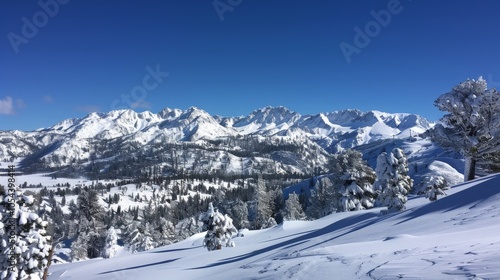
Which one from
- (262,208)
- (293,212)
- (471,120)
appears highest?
(471,120)

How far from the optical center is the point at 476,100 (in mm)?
21562

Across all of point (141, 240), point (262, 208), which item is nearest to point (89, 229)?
point (141, 240)

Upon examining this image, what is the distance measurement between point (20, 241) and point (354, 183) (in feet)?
110

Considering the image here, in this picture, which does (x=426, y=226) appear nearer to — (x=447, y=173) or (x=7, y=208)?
(x=7, y=208)

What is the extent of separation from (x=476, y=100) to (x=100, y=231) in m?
81.6

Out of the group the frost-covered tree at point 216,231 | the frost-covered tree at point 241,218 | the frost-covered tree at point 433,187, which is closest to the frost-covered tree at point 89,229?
the frost-covered tree at point 241,218

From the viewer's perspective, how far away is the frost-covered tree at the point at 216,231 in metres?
27.4

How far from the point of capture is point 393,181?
22.7 metres

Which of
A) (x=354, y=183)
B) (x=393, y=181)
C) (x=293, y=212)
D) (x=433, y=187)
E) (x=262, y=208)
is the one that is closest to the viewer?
(x=433, y=187)

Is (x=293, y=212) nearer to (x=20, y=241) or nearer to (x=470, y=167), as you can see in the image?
(x=470, y=167)

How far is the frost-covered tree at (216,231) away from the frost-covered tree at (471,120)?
19414 millimetres

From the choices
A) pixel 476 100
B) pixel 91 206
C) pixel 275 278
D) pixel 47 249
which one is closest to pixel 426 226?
pixel 275 278

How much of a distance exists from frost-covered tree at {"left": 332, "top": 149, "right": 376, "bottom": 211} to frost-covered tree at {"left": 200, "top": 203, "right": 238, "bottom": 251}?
1620 cm

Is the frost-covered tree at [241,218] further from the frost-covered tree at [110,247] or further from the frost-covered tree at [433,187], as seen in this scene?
the frost-covered tree at [433,187]
